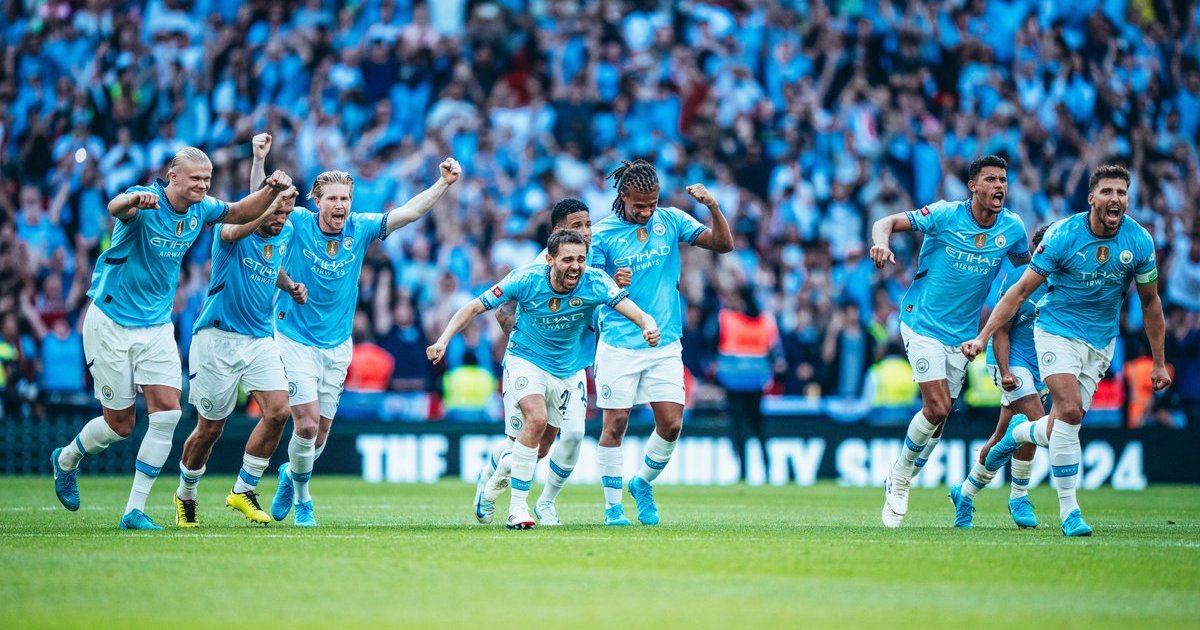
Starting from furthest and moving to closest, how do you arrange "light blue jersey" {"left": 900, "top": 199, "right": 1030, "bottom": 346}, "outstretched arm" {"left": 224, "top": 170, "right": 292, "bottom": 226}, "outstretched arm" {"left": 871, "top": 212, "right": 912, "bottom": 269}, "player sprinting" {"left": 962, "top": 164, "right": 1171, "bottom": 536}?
"light blue jersey" {"left": 900, "top": 199, "right": 1030, "bottom": 346} < "outstretched arm" {"left": 871, "top": 212, "right": 912, "bottom": 269} < "player sprinting" {"left": 962, "top": 164, "right": 1171, "bottom": 536} < "outstretched arm" {"left": 224, "top": 170, "right": 292, "bottom": 226}

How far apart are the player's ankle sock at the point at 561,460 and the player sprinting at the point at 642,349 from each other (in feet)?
1.18

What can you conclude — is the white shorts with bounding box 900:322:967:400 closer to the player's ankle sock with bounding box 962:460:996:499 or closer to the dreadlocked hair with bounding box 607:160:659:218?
the player's ankle sock with bounding box 962:460:996:499

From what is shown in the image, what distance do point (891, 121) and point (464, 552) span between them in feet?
55.6

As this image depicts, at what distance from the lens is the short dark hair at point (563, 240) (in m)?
11.2

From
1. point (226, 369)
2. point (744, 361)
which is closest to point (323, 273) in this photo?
point (226, 369)

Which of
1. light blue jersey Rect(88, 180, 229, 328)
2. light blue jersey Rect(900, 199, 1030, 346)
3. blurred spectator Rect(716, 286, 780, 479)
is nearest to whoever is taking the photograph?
light blue jersey Rect(88, 180, 229, 328)

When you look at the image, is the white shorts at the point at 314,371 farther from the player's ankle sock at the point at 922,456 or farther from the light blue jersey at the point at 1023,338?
the light blue jersey at the point at 1023,338

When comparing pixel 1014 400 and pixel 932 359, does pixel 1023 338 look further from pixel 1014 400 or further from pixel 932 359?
pixel 932 359

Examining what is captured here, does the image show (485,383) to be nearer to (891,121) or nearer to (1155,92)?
(891,121)

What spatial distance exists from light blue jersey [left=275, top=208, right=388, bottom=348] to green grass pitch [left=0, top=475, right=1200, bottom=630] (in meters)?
1.54

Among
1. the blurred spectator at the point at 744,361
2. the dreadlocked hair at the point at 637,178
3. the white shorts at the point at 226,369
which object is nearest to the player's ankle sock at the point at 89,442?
the white shorts at the point at 226,369

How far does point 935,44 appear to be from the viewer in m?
26.0

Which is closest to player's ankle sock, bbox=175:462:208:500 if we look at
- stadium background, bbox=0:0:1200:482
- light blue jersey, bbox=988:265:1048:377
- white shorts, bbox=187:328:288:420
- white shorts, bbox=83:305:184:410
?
white shorts, bbox=187:328:288:420

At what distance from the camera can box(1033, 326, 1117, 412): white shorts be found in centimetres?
1093
